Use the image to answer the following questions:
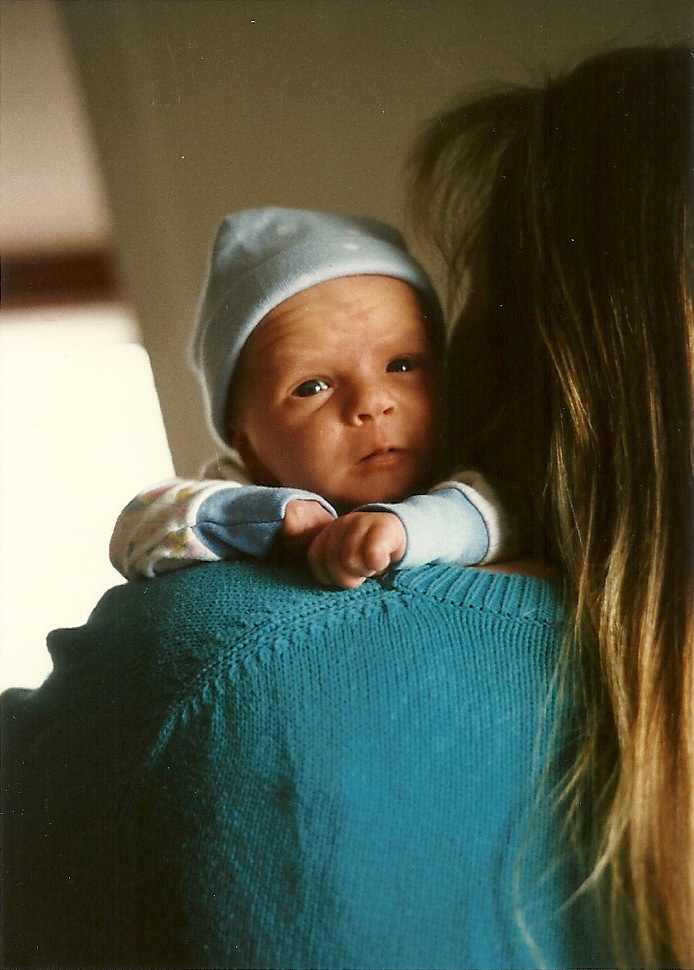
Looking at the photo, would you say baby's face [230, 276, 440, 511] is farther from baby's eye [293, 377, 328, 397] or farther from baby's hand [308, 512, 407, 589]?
baby's hand [308, 512, 407, 589]

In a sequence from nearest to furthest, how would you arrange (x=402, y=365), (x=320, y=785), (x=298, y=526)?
1. (x=320, y=785)
2. (x=298, y=526)
3. (x=402, y=365)

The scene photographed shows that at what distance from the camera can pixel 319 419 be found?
666mm

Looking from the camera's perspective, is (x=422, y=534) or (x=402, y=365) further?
(x=402, y=365)

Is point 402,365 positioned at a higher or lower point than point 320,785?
higher

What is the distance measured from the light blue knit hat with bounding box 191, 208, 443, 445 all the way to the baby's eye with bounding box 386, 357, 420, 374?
44 millimetres

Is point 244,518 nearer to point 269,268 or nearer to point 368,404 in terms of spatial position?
point 368,404

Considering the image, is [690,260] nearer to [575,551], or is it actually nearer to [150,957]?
[575,551]

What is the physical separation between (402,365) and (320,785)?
35 centimetres

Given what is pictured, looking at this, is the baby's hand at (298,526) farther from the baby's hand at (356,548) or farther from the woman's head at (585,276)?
the woman's head at (585,276)

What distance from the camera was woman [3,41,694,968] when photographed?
477 millimetres

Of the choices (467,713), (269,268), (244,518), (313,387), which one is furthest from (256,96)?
(467,713)

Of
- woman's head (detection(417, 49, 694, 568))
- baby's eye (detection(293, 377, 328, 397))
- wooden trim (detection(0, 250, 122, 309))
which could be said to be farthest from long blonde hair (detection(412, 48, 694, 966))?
wooden trim (detection(0, 250, 122, 309))

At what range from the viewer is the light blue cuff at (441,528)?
0.55 m

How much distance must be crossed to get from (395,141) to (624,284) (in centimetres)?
25
